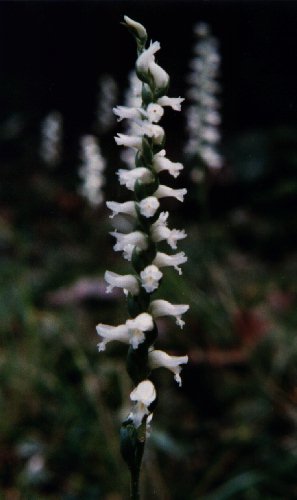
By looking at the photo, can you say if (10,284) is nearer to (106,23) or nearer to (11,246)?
(11,246)

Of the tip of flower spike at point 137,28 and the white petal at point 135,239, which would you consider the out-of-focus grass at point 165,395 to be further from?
the tip of flower spike at point 137,28

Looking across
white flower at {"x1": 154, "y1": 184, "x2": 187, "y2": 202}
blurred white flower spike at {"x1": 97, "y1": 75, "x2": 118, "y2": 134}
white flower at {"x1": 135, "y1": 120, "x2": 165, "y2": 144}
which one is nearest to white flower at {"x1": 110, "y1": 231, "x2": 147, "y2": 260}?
white flower at {"x1": 154, "y1": 184, "x2": 187, "y2": 202}

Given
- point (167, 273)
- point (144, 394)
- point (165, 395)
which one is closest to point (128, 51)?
Result: point (167, 273)

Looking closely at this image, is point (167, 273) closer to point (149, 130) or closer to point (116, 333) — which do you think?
point (116, 333)

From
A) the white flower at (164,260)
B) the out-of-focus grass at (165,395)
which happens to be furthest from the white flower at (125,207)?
the out-of-focus grass at (165,395)

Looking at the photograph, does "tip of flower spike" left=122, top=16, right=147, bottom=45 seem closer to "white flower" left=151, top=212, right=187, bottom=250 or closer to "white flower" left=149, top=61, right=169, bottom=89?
"white flower" left=149, top=61, right=169, bottom=89

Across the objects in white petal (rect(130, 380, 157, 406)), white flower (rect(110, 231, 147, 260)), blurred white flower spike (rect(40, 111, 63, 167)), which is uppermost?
blurred white flower spike (rect(40, 111, 63, 167))

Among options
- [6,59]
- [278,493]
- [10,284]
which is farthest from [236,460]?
[6,59]
